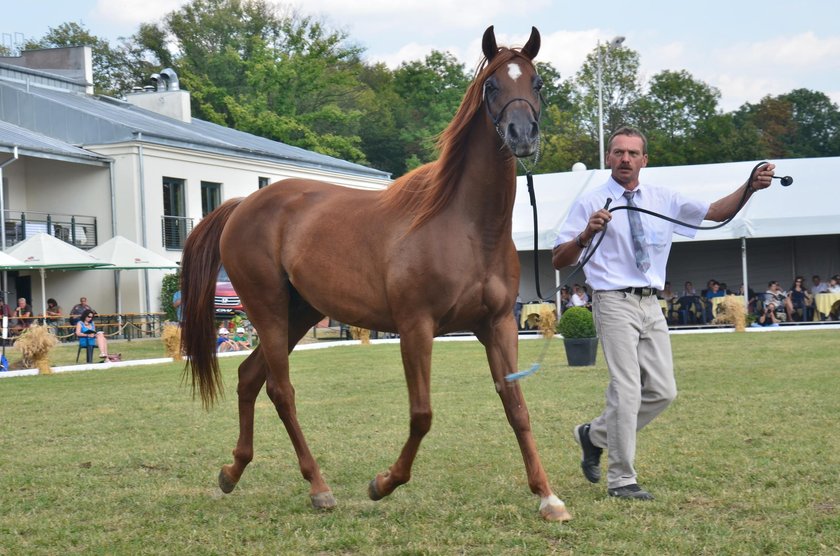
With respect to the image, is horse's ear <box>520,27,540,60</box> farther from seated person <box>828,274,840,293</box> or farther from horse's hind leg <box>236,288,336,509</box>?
seated person <box>828,274,840,293</box>

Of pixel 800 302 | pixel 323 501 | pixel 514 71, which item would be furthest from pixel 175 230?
pixel 514 71

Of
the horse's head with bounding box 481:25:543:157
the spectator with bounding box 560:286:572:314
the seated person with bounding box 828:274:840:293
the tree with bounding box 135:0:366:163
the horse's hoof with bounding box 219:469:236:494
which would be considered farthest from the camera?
the tree with bounding box 135:0:366:163

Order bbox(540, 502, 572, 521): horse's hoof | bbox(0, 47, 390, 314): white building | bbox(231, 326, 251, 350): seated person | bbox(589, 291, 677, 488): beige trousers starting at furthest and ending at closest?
bbox(0, 47, 390, 314): white building → bbox(231, 326, 251, 350): seated person → bbox(589, 291, 677, 488): beige trousers → bbox(540, 502, 572, 521): horse's hoof

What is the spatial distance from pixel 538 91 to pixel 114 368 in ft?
47.2

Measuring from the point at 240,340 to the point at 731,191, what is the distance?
1371 centimetres

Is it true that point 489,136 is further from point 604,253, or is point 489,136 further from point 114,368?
point 114,368

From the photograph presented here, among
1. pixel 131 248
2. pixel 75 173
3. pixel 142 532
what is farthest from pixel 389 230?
pixel 75 173

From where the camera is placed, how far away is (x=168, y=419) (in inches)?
390

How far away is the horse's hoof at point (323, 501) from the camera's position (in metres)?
5.59

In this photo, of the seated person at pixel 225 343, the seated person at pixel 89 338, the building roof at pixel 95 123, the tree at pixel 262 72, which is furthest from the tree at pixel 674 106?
the seated person at pixel 89 338

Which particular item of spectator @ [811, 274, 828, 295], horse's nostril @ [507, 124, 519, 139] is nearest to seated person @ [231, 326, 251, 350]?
spectator @ [811, 274, 828, 295]

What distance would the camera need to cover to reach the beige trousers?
5496 millimetres

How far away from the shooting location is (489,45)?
5.31 m

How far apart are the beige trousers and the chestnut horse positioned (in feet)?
1.76
